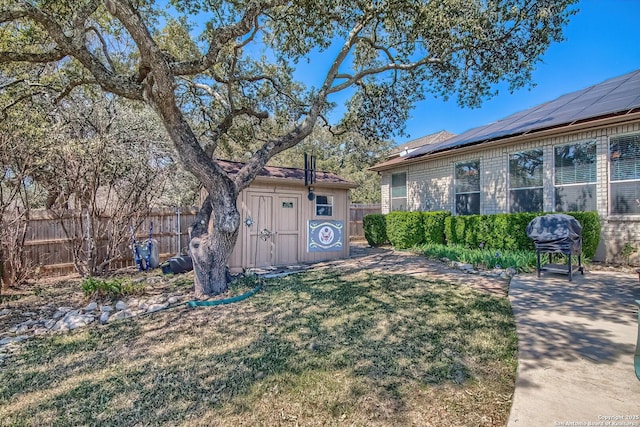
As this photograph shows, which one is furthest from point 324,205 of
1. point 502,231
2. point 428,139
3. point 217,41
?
point 428,139

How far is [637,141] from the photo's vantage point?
22.4 feet

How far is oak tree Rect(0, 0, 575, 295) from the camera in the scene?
4980 millimetres

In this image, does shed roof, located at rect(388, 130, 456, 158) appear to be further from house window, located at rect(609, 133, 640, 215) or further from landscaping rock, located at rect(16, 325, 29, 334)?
landscaping rock, located at rect(16, 325, 29, 334)

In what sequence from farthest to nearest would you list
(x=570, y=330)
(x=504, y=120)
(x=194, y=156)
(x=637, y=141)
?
1. (x=504, y=120)
2. (x=637, y=141)
3. (x=194, y=156)
4. (x=570, y=330)

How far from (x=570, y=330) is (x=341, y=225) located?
655 cm

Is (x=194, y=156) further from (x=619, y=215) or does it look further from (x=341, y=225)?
(x=619, y=215)

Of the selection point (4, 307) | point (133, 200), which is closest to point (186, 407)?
point (4, 307)

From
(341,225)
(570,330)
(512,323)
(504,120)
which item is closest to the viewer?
(570,330)

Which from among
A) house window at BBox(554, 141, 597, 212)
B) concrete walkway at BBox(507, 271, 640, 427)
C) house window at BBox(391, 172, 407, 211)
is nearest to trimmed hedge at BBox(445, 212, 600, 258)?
house window at BBox(554, 141, 597, 212)

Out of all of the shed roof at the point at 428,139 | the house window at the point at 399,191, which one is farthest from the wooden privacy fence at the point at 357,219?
the shed roof at the point at 428,139

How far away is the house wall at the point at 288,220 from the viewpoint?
7.91 meters

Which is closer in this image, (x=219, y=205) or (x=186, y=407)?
(x=186, y=407)

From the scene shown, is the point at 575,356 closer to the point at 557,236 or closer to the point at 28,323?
the point at 557,236

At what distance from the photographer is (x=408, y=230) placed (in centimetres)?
1048
